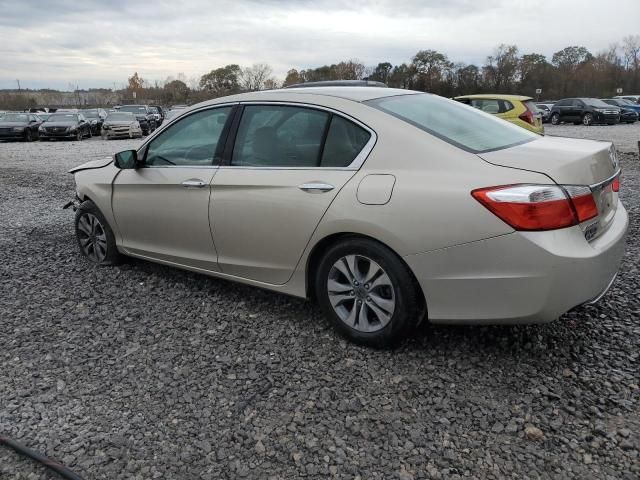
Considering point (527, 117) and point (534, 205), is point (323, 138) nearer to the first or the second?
point (534, 205)

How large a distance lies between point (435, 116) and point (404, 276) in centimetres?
112

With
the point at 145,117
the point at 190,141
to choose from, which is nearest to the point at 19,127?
the point at 145,117

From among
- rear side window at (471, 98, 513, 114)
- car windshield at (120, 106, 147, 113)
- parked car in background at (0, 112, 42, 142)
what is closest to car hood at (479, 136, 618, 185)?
rear side window at (471, 98, 513, 114)

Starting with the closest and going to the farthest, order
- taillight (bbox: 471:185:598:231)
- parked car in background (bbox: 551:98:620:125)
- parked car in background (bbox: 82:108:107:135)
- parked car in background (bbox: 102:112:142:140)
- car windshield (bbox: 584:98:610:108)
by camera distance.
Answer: taillight (bbox: 471:185:598:231) → parked car in background (bbox: 102:112:142:140) → parked car in background (bbox: 82:108:107:135) → parked car in background (bbox: 551:98:620:125) → car windshield (bbox: 584:98:610:108)

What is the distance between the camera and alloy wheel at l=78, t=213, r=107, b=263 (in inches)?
198

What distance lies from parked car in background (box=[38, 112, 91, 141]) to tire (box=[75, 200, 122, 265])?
23582 mm

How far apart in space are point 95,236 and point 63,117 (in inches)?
976

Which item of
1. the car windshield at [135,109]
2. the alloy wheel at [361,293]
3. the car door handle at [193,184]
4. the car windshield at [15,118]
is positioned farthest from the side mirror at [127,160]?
the car windshield at [135,109]

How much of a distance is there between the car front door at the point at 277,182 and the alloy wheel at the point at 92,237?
1.65 metres

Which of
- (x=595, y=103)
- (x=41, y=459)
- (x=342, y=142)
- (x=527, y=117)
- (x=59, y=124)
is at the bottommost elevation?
(x=41, y=459)

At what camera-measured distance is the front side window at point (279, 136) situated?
3506 mm

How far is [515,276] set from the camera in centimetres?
274

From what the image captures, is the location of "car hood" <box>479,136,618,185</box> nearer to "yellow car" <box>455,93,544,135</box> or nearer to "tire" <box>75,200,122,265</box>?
"tire" <box>75,200,122,265</box>

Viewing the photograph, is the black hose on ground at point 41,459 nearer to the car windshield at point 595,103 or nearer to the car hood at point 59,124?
the car hood at point 59,124
